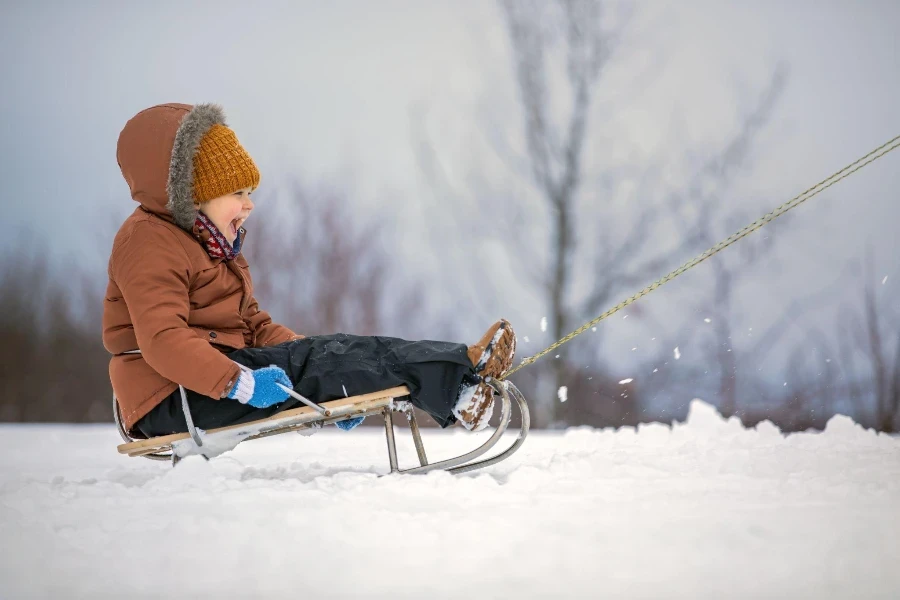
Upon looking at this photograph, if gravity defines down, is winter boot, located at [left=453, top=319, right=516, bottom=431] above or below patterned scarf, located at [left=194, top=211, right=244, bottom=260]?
below

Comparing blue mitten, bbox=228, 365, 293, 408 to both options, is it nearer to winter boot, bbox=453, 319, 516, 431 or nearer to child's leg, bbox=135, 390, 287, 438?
child's leg, bbox=135, 390, 287, 438

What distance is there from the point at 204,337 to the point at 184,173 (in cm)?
43

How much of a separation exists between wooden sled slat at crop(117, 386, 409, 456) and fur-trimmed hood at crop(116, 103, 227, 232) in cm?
55

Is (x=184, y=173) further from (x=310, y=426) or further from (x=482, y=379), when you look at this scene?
(x=482, y=379)

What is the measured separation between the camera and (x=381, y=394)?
6.98 feet

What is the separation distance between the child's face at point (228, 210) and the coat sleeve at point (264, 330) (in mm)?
336

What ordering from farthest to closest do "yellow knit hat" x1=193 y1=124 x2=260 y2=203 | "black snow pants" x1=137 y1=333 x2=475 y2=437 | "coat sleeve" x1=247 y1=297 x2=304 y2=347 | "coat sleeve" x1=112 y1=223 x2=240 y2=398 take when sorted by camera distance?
"coat sleeve" x1=247 y1=297 x2=304 y2=347 < "yellow knit hat" x1=193 y1=124 x2=260 y2=203 < "black snow pants" x1=137 y1=333 x2=475 y2=437 < "coat sleeve" x1=112 y1=223 x2=240 y2=398

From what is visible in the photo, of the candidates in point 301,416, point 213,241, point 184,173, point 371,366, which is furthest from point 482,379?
point 184,173

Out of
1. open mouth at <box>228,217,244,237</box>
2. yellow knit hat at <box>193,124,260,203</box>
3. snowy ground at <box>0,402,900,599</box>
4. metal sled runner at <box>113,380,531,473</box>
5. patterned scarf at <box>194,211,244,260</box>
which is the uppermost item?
yellow knit hat at <box>193,124,260,203</box>

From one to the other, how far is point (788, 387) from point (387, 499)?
4.01 metres

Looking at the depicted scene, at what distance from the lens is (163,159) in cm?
219

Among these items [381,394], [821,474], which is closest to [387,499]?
[381,394]

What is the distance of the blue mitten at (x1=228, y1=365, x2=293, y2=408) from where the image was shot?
205cm

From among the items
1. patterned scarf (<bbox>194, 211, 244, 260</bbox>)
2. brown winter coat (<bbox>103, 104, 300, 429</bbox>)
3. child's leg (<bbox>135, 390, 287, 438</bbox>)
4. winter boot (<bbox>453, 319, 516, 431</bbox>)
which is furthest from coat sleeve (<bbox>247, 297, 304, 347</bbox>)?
winter boot (<bbox>453, 319, 516, 431</bbox>)
